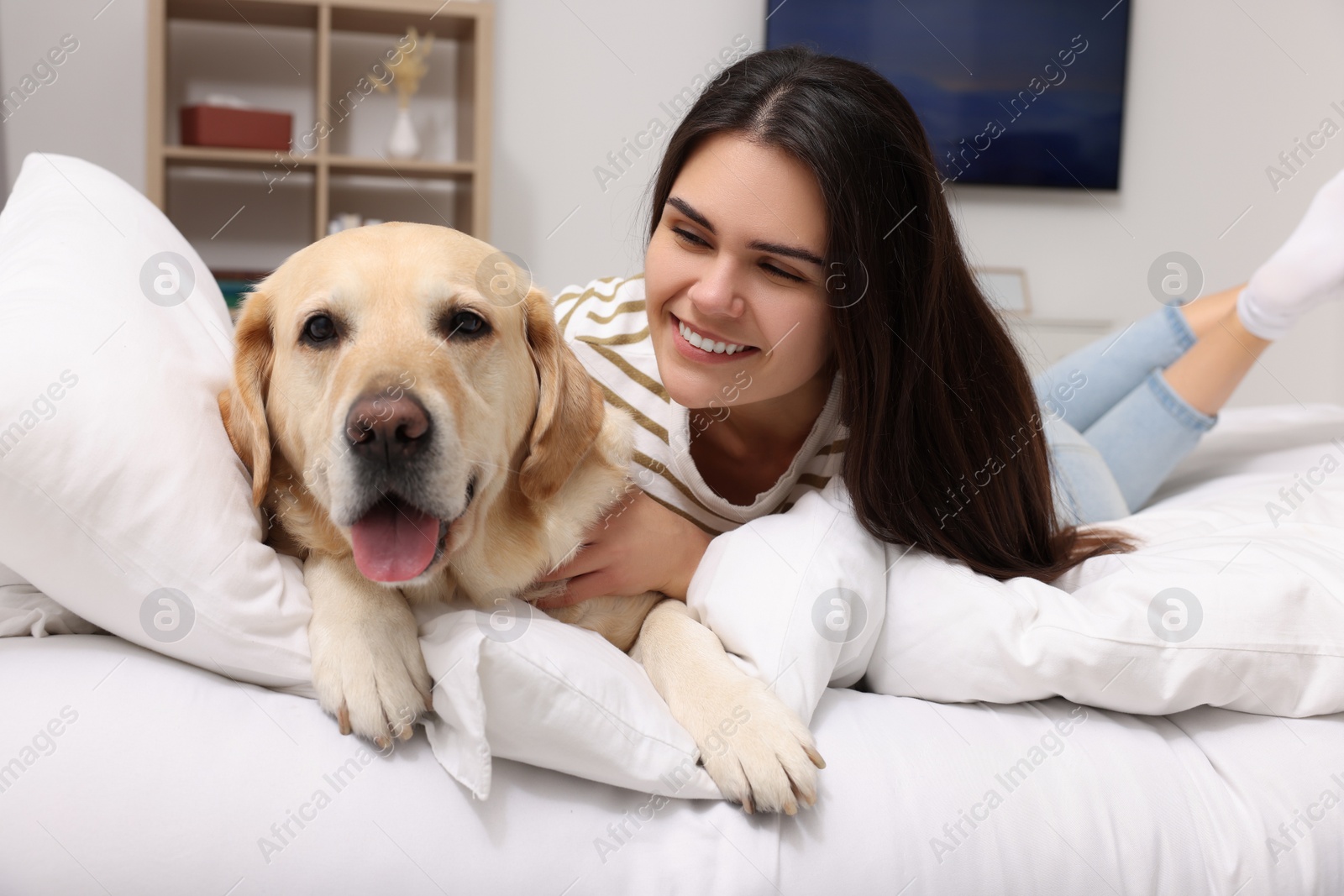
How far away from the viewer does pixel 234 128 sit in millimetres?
3760

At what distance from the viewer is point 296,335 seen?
1276 millimetres

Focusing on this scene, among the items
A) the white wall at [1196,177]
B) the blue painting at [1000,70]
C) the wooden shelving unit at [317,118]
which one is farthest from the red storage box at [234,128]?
the white wall at [1196,177]

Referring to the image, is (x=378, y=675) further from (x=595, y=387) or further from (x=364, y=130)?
(x=364, y=130)

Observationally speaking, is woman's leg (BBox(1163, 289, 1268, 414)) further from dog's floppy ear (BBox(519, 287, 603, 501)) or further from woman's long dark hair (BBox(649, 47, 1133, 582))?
dog's floppy ear (BBox(519, 287, 603, 501))

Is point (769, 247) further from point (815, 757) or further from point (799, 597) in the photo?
point (815, 757)

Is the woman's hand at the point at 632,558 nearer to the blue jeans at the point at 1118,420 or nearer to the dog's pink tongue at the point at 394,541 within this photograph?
→ the dog's pink tongue at the point at 394,541

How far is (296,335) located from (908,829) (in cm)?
100

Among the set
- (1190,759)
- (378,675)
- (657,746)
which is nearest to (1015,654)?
(1190,759)

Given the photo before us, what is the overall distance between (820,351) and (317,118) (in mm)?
3368

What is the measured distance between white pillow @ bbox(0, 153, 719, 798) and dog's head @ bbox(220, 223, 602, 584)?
107 mm

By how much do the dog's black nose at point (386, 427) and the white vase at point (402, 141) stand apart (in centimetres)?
327

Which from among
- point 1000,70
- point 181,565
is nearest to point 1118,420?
point 181,565

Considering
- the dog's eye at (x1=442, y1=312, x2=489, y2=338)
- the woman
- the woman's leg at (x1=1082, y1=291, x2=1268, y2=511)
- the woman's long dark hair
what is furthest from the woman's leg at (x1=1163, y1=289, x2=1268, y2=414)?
the dog's eye at (x1=442, y1=312, x2=489, y2=338)

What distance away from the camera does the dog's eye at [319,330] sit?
1.27 meters
